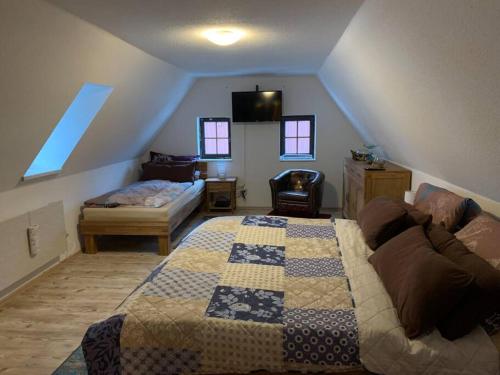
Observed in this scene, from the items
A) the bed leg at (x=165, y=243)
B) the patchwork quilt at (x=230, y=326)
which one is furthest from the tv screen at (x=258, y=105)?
the patchwork quilt at (x=230, y=326)

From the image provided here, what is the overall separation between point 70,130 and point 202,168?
265cm

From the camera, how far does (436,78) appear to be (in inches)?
78.4

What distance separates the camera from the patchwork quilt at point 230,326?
160 centimetres

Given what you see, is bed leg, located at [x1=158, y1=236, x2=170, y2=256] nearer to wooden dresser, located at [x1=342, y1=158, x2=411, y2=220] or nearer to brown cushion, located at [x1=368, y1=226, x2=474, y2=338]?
wooden dresser, located at [x1=342, y1=158, x2=411, y2=220]

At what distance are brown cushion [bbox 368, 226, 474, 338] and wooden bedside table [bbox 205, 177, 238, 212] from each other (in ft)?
13.8

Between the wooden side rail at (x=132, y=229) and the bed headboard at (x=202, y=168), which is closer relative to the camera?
the wooden side rail at (x=132, y=229)

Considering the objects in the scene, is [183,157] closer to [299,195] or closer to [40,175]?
[299,195]

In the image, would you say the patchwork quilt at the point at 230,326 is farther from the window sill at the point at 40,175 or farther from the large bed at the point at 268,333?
the window sill at the point at 40,175

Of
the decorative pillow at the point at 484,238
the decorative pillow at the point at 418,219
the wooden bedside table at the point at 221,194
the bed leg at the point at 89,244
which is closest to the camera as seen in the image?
the decorative pillow at the point at 484,238

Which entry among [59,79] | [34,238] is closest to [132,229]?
[34,238]

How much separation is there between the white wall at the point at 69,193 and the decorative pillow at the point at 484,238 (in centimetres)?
341

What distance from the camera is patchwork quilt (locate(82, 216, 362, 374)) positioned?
1604 mm

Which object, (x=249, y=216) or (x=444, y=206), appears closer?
(x=444, y=206)

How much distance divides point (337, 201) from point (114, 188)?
3.51 m
